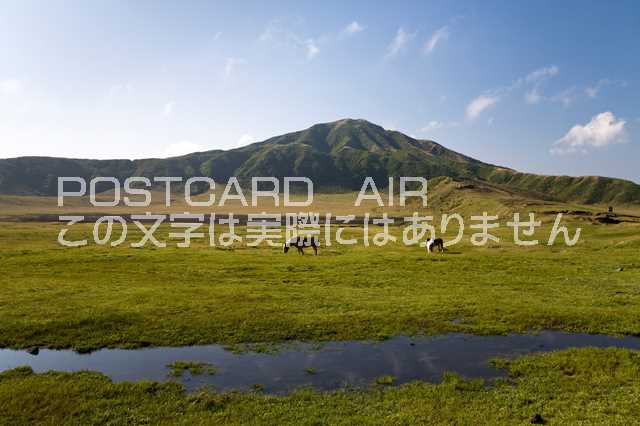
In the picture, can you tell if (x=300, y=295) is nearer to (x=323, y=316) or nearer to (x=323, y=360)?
(x=323, y=316)

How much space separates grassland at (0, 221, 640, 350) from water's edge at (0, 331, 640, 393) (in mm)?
1026

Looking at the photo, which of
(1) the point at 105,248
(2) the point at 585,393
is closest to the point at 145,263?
(1) the point at 105,248

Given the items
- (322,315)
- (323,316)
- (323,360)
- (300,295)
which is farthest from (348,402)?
(300,295)

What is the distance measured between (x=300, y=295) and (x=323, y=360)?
10.0 meters

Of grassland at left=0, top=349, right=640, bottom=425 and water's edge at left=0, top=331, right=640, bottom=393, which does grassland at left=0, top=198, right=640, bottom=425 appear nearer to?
grassland at left=0, top=349, right=640, bottom=425

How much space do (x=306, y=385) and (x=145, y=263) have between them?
30279 mm

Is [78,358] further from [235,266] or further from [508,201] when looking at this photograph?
[508,201]

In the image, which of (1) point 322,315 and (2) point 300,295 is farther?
(2) point 300,295

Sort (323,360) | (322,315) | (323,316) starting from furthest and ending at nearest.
A: (322,315) → (323,316) → (323,360)

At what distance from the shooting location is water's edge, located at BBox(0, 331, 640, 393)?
16781 millimetres

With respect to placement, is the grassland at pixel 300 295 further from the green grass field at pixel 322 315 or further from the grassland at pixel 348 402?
the grassland at pixel 348 402

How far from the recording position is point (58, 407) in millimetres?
14344

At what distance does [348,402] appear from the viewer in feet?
48.2

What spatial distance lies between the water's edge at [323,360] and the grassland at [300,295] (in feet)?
3.37
